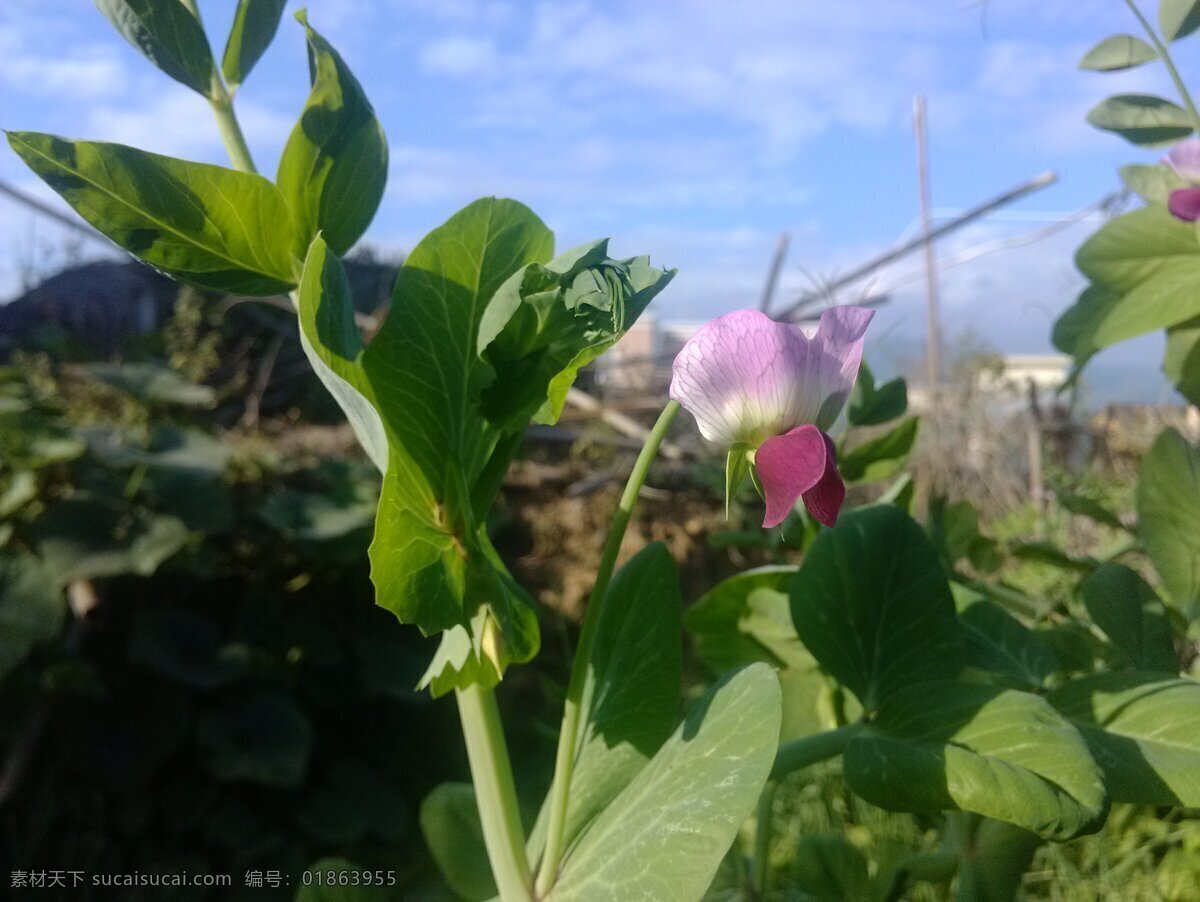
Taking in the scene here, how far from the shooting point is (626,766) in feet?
1.60

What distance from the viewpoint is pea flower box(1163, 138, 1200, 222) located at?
628 millimetres

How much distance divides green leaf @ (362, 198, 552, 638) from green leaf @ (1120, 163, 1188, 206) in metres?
0.54

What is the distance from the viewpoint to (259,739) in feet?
4.34

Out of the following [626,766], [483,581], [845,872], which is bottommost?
[845,872]

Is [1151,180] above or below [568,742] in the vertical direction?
above

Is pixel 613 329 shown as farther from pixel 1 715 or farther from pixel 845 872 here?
pixel 1 715

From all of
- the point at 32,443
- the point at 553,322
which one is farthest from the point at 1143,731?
the point at 32,443

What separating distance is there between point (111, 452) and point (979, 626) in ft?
4.15

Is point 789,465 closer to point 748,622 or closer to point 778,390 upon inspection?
point 778,390

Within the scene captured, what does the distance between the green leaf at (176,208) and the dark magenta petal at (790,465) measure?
25 centimetres

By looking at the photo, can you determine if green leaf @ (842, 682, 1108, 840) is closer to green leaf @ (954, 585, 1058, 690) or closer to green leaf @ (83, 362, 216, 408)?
green leaf @ (954, 585, 1058, 690)

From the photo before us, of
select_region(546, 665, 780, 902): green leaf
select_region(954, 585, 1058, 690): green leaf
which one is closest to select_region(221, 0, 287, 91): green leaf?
select_region(546, 665, 780, 902): green leaf

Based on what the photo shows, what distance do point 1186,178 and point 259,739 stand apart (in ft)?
4.10

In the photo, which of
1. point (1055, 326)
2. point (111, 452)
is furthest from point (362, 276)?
point (1055, 326)
